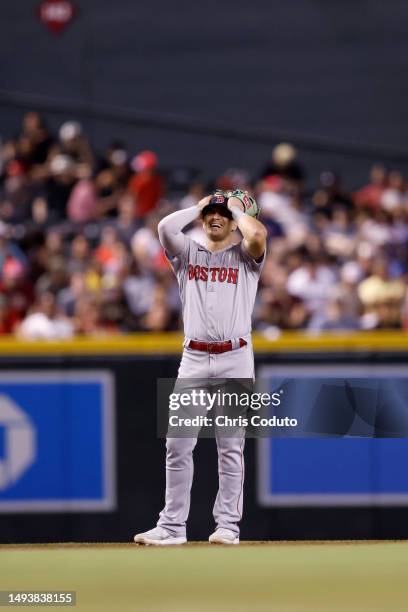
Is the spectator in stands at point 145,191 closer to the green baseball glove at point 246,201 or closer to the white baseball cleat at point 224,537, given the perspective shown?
the white baseball cleat at point 224,537

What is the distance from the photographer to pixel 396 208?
1398 centimetres

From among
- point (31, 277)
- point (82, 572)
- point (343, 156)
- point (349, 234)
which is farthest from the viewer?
point (343, 156)

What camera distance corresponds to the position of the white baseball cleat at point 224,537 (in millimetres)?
6016

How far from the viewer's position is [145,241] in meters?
12.3

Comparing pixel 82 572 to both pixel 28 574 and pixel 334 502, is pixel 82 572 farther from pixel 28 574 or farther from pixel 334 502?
pixel 334 502

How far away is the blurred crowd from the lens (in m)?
10.6

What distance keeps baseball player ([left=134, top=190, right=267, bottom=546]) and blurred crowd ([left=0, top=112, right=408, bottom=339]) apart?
160 inches

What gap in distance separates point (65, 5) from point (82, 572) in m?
11.8

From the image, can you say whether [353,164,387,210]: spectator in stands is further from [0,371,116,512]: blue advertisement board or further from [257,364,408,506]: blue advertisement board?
[0,371,116,512]: blue advertisement board

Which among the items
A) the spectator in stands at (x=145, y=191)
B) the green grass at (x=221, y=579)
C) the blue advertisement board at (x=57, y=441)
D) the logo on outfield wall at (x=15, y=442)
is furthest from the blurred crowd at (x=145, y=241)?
the green grass at (x=221, y=579)

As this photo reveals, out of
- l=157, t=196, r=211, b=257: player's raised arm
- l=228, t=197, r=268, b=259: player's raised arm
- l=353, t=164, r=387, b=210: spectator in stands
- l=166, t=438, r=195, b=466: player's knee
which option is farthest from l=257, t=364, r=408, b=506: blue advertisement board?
l=353, t=164, r=387, b=210: spectator in stands

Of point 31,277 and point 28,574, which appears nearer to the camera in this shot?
point 28,574

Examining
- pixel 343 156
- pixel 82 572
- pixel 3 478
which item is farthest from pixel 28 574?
pixel 343 156

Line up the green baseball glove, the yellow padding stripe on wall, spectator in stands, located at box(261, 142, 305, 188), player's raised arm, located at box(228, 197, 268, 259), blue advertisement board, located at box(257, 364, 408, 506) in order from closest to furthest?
player's raised arm, located at box(228, 197, 268, 259) → the green baseball glove → blue advertisement board, located at box(257, 364, 408, 506) → the yellow padding stripe on wall → spectator in stands, located at box(261, 142, 305, 188)
